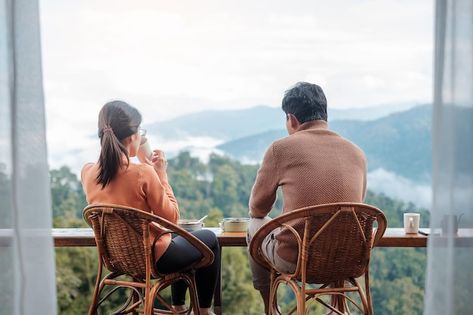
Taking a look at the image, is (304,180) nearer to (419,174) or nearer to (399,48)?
(419,174)

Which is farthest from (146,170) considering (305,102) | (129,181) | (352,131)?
(352,131)

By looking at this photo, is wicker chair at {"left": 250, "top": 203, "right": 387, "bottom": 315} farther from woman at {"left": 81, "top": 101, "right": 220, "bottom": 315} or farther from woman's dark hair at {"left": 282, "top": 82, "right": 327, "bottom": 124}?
woman's dark hair at {"left": 282, "top": 82, "right": 327, "bottom": 124}

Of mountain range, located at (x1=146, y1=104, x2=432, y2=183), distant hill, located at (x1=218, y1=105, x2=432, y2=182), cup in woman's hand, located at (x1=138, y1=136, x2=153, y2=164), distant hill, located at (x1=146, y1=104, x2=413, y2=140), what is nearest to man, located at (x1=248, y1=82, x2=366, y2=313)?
cup in woman's hand, located at (x1=138, y1=136, x2=153, y2=164)

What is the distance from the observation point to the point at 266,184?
2.62 m

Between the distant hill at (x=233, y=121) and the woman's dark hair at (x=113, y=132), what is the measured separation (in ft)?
9.55

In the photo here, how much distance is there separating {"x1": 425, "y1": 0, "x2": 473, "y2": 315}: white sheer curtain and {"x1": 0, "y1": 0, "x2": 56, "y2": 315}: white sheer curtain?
148cm

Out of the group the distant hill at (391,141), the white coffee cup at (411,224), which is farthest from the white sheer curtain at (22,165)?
the distant hill at (391,141)

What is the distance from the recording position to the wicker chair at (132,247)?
247cm

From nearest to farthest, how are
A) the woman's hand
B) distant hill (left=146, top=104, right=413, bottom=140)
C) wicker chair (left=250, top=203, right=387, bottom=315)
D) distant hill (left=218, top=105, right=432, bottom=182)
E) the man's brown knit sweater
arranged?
wicker chair (left=250, top=203, right=387, bottom=315) → the man's brown knit sweater → the woman's hand → distant hill (left=218, top=105, right=432, bottom=182) → distant hill (left=146, top=104, right=413, bottom=140)

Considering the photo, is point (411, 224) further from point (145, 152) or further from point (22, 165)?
point (22, 165)

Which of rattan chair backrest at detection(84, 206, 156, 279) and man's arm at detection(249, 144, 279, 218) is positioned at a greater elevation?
man's arm at detection(249, 144, 279, 218)

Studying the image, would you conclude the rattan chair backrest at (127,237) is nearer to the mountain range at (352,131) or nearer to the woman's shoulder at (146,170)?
the woman's shoulder at (146,170)

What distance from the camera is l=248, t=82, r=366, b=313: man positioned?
252 centimetres

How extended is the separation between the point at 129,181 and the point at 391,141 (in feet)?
10.5
